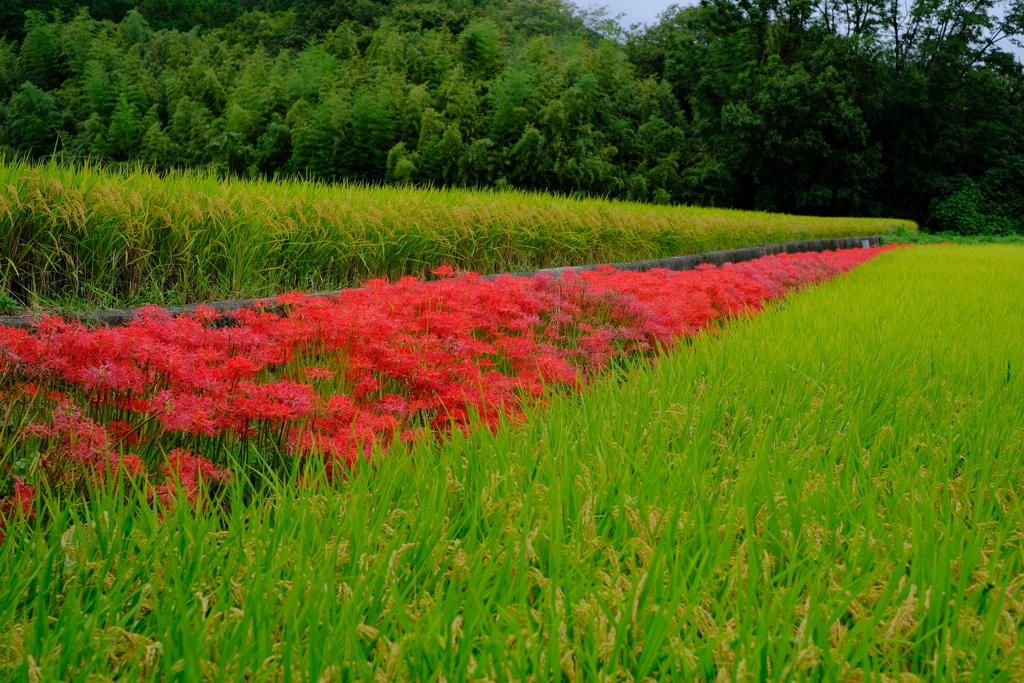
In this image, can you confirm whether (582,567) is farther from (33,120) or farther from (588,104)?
(33,120)

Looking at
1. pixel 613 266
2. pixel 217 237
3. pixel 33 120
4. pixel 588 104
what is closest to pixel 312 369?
pixel 217 237

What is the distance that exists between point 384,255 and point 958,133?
26.1 m

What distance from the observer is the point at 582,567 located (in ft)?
3.46

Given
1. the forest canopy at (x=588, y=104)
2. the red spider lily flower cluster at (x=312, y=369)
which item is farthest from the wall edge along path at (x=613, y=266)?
the forest canopy at (x=588, y=104)

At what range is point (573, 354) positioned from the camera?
288 cm

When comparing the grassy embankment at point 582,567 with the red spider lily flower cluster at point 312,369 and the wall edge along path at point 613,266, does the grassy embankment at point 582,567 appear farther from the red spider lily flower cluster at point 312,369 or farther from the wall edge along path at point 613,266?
the wall edge along path at point 613,266

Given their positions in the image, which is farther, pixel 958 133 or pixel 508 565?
pixel 958 133

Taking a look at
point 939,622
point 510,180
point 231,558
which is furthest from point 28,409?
point 510,180

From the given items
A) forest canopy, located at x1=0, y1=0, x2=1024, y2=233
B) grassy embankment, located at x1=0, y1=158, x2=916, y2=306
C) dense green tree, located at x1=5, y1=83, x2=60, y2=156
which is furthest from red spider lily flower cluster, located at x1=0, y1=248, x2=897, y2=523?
dense green tree, located at x1=5, y1=83, x2=60, y2=156

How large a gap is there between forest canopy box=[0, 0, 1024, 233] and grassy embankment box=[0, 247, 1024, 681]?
15060 mm

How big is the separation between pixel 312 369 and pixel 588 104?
1611 cm

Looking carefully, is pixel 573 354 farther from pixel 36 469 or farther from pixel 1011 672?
pixel 1011 672

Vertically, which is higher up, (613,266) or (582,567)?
(613,266)

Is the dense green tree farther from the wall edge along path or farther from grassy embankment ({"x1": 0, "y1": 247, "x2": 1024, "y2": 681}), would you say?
grassy embankment ({"x1": 0, "y1": 247, "x2": 1024, "y2": 681})
